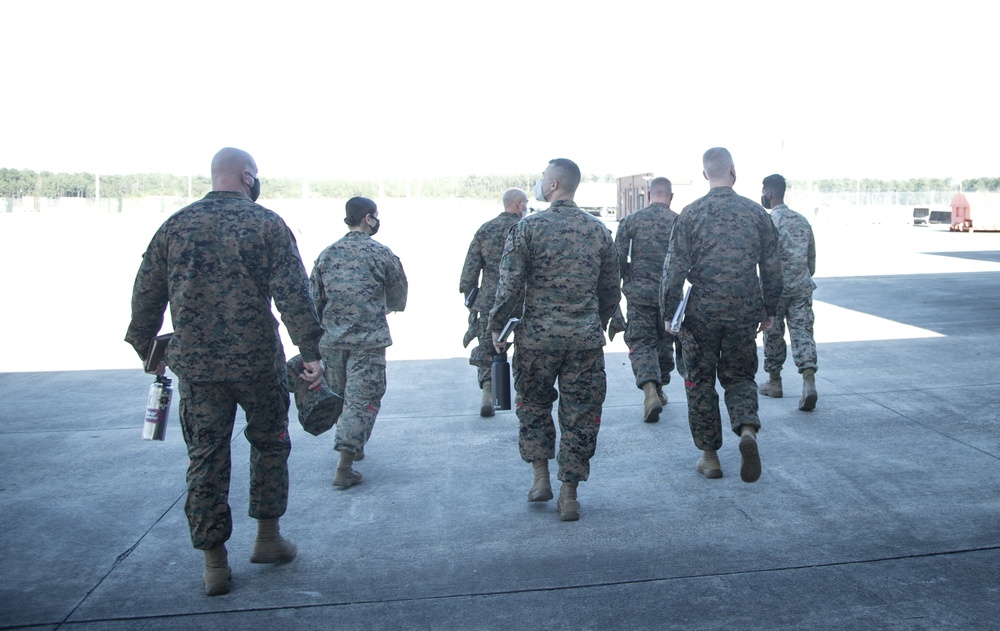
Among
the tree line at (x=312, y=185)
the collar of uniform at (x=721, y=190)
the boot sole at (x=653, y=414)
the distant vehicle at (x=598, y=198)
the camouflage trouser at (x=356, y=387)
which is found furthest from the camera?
the tree line at (x=312, y=185)

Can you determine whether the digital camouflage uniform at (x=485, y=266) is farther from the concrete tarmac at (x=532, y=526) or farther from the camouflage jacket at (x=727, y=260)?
the camouflage jacket at (x=727, y=260)

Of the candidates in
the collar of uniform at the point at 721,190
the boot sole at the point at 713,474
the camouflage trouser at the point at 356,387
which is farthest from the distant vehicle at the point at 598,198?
the boot sole at the point at 713,474

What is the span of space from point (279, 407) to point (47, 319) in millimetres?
10364

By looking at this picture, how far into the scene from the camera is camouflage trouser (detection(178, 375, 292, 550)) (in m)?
3.79

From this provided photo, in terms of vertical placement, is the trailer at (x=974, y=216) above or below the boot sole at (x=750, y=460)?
above

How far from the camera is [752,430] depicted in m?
4.98

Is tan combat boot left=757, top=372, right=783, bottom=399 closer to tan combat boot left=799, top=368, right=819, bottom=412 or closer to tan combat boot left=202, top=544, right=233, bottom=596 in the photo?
tan combat boot left=799, top=368, right=819, bottom=412

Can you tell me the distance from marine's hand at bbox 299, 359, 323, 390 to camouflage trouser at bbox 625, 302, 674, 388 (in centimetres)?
314

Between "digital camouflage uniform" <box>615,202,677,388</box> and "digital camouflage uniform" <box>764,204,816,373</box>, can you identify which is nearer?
"digital camouflage uniform" <box>615,202,677,388</box>

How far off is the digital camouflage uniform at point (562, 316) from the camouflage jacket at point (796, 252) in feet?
9.42

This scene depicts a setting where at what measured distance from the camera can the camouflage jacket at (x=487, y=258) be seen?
21.7 ft

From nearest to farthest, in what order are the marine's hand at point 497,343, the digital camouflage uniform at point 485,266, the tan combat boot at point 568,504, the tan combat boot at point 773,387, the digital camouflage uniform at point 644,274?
the tan combat boot at point 568,504
the marine's hand at point 497,343
the digital camouflage uniform at point 485,266
the digital camouflage uniform at point 644,274
the tan combat boot at point 773,387

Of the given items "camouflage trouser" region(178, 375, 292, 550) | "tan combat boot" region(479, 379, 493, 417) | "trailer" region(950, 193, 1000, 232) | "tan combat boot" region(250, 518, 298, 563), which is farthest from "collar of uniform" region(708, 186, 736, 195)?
"trailer" region(950, 193, 1000, 232)

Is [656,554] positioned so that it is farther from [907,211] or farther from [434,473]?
[907,211]
